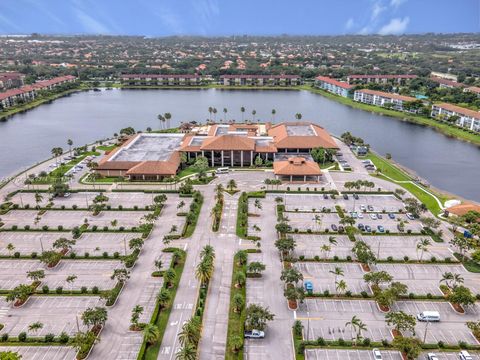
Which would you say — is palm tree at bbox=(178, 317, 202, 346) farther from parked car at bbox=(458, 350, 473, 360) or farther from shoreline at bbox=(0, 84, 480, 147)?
shoreline at bbox=(0, 84, 480, 147)

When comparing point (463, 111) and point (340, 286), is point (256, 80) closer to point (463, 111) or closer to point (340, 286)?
point (463, 111)

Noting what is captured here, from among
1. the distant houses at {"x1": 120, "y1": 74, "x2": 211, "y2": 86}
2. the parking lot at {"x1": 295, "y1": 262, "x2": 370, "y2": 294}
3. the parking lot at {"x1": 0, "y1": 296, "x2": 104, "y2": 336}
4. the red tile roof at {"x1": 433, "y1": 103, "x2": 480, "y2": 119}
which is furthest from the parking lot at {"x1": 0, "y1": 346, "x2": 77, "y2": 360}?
the distant houses at {"x1": 120, "y1": 74, "x2": 211, "y2": 86}

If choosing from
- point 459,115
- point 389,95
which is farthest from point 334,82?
point 459,115

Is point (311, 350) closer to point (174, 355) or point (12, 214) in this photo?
point (174, 355)

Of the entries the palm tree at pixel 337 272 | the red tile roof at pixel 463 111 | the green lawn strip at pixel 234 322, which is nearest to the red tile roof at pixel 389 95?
the red tile roof at pixel 463 111

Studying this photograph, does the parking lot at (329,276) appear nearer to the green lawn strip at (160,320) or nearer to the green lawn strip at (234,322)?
the green lawn strip at (234,322)

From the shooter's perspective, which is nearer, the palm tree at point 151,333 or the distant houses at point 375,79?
the palm tree at point 151,333
